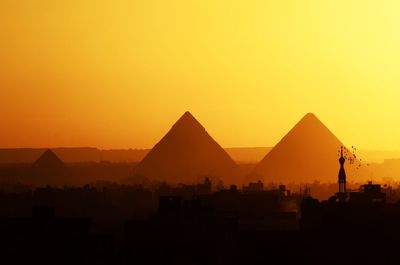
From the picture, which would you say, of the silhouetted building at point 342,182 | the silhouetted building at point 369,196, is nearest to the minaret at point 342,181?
the silhouetted building at point 342,182

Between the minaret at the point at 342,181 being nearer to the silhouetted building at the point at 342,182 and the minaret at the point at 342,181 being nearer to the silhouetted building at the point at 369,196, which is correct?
the silhouetted building at the point at 342,182

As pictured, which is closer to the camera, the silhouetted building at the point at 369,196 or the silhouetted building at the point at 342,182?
the silhouetted building at the point at 342,182

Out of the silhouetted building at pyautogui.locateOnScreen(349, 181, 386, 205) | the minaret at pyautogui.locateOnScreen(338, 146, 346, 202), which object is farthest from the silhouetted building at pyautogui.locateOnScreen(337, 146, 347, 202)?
the silhouetted building at pyautogui.locateOnScreen(349, 181, 386, 205)

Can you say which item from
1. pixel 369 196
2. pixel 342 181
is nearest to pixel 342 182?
pixel 342 181

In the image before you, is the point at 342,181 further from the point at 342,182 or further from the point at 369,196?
the point at 369,196

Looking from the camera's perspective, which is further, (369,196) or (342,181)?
(342,181)

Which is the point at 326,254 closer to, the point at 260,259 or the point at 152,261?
the point at 260,259

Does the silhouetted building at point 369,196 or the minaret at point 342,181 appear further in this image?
the silhouetted building at point 369,196

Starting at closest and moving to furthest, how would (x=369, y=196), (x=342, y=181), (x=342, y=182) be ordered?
(x=369, y=196)
(x=342, y=181)
(x=342, y=182)

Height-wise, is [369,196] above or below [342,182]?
below

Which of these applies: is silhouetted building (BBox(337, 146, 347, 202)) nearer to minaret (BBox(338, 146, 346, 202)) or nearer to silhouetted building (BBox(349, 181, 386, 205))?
minaret (BBox(338, 146, 346, 202))

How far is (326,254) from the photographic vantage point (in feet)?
201

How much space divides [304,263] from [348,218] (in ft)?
18.1

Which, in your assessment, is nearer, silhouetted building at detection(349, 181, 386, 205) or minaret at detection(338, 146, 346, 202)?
minaret at detection(338, 146, 346, 202)
